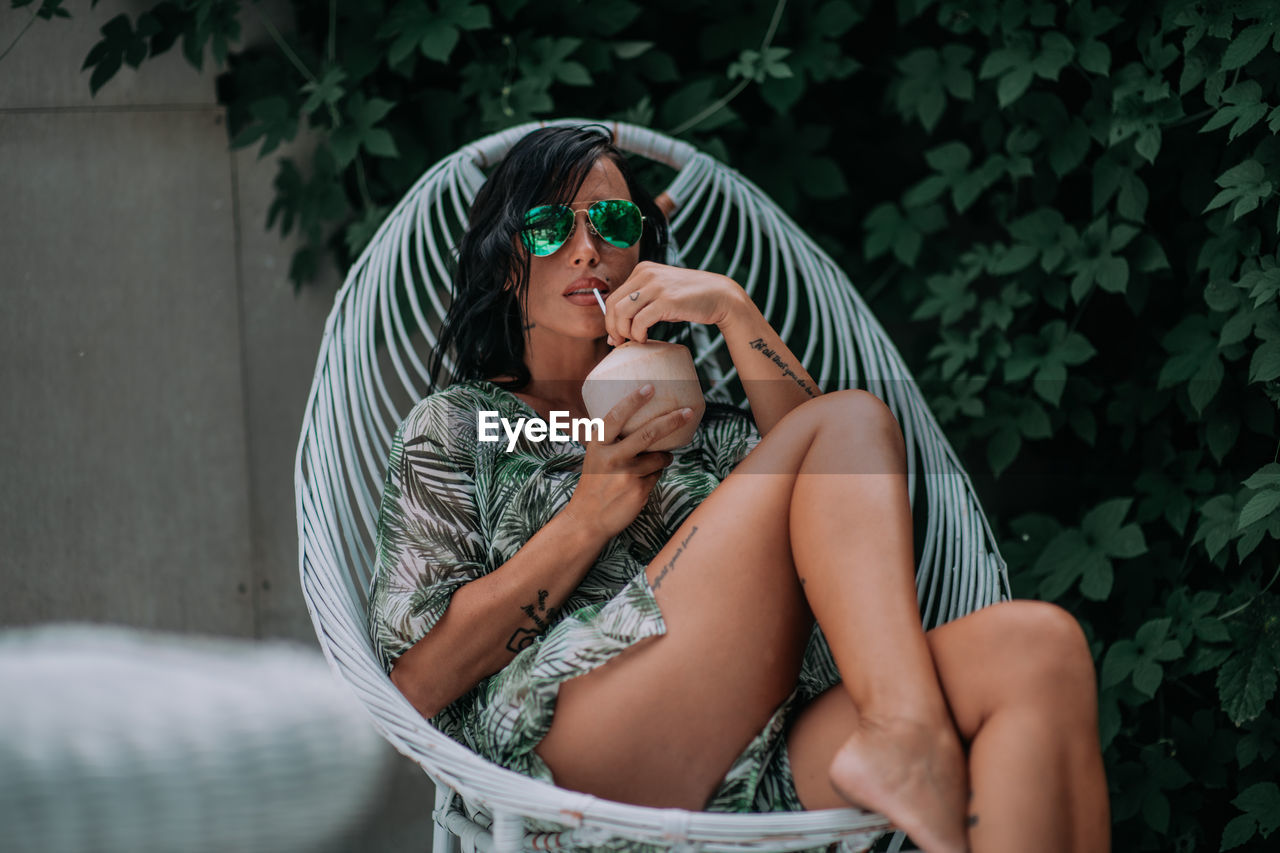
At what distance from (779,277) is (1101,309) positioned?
0.63 meters

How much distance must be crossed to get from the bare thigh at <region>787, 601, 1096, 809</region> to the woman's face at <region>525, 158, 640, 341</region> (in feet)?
1.99

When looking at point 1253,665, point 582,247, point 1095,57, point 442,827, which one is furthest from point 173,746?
point 1095,57

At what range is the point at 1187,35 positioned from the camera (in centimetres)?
161

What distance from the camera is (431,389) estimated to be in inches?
60.2

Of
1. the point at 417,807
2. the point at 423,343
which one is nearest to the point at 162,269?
the point at 423,343

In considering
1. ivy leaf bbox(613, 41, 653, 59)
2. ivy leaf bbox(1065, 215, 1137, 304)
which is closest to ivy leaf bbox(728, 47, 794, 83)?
ivy leaf bbox(613, 41, 653, 59)

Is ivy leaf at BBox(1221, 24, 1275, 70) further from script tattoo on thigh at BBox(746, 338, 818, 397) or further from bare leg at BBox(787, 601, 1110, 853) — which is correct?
bare leg at BBox(787, 601, 1110, 853)

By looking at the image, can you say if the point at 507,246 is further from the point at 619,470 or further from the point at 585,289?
the point at 619,470

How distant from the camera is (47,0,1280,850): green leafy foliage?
1651 mm

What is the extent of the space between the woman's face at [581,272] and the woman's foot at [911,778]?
66cm

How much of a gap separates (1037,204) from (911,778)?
1387 mm

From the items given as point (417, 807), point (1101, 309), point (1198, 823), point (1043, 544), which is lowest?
point (417, 807)

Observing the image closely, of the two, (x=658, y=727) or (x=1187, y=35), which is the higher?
(x=1187, y=35)

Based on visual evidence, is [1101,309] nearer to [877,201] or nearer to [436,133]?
[877,201]
